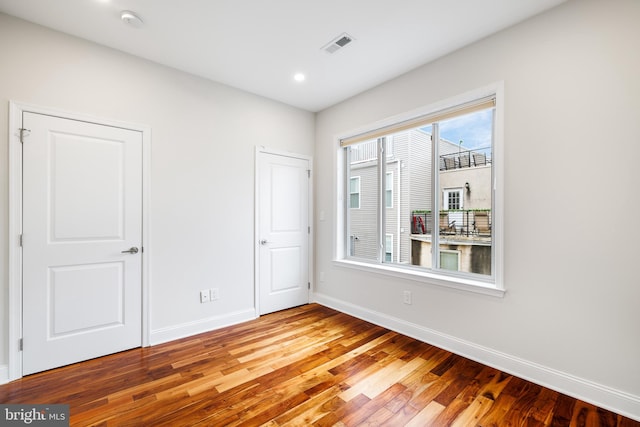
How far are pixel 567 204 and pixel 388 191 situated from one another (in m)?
1.73

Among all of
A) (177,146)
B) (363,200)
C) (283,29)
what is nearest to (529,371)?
(363,200)

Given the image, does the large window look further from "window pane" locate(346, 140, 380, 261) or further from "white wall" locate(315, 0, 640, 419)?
"white wall" locate(315, 0, 640, 419)

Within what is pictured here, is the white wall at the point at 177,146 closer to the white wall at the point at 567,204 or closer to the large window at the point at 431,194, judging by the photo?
the large window at the point at 431,194

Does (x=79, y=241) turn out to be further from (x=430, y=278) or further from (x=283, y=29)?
(x=430, y=278)

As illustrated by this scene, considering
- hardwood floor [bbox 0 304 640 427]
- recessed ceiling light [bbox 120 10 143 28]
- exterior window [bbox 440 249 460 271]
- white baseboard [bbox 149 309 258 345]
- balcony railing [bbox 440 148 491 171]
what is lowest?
hardwood floor [bbox 0 304 640 427]

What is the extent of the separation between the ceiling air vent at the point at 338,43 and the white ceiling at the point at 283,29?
0.16ft

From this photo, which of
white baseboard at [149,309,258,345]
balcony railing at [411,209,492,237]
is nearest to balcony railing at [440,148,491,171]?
balcony railing at [411,209,492,237]

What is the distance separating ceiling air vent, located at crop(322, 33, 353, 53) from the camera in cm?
243

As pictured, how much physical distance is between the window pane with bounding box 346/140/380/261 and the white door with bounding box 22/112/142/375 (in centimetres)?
245

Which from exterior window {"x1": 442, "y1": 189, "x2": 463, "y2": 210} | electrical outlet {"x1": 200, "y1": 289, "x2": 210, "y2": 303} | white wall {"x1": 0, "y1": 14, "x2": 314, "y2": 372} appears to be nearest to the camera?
white wall {"x1": 0, "y1": 14, "x2": 314, "y2": 372}

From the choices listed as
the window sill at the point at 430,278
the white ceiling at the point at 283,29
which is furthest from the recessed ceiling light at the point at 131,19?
the window sill at the point at 430,278

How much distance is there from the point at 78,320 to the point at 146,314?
50 centimetres

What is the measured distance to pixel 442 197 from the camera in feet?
9.53

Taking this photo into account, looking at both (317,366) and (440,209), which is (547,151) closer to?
(440,209)
